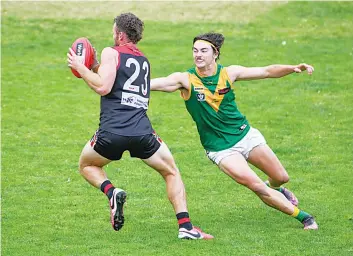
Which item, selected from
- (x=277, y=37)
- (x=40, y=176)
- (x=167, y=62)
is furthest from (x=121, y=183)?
(x=277, y=37)

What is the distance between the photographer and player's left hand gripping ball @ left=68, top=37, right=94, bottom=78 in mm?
9416

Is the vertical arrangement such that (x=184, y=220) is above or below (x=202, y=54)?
below

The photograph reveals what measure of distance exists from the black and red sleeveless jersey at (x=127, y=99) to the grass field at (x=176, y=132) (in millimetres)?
1274

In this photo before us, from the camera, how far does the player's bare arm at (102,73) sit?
926 cm

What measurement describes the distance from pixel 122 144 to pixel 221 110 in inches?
61.0

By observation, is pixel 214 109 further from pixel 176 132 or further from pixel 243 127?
pixel 176 132

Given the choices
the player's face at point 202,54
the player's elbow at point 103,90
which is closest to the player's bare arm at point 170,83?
the player's face at point 202,54

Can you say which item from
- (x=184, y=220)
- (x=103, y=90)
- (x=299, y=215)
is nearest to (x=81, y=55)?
(x=103, y=90)

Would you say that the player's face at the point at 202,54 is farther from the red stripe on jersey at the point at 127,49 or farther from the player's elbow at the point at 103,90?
the player's elbow at the point at 103,90

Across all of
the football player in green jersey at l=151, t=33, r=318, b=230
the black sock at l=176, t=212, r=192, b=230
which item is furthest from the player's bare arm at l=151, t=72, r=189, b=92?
the black sock at l=176, t=212, r=192, b=230

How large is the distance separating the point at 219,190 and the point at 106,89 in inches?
138

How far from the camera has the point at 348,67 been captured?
1919 cm

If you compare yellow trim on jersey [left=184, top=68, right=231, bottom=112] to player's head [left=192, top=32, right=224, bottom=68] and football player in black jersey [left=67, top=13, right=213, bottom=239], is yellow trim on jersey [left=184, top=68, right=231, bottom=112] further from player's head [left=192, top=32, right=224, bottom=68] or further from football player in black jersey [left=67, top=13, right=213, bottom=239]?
football player in black jersey [left=67, top=13, right=213, bottom=239]

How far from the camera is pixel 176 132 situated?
51.2 ft
